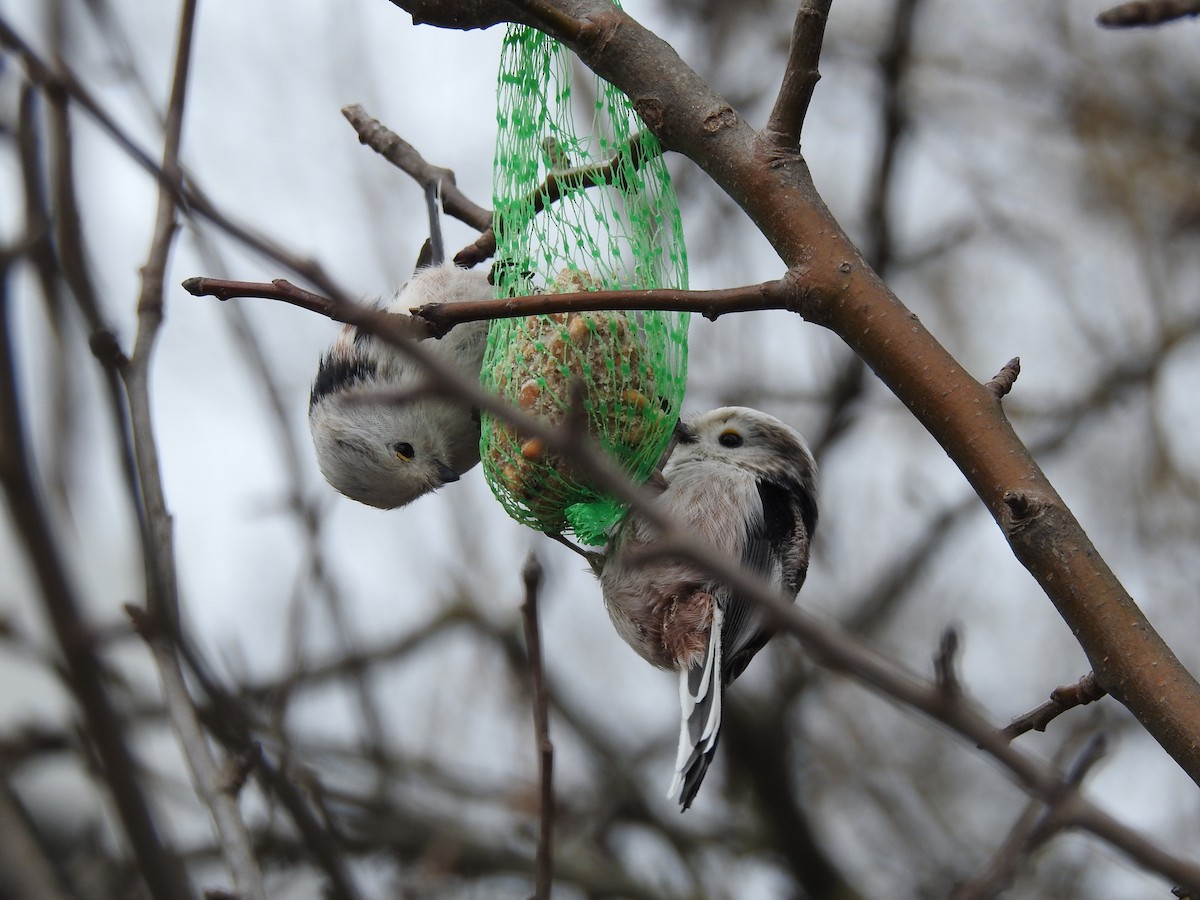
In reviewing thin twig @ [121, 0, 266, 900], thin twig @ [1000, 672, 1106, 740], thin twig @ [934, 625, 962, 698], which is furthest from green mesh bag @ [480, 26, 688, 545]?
thin twig @ [934, 625, 962, 698]

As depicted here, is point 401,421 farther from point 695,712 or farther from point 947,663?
point 947,663

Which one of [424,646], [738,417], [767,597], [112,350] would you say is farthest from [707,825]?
[767,597]

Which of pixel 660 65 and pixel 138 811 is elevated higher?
pixel 660 65

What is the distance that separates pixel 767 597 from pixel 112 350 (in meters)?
1.01

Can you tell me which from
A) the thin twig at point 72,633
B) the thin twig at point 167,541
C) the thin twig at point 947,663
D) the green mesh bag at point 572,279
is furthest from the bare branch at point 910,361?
the thin twig at point 72,633

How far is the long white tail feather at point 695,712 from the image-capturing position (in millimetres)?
2453

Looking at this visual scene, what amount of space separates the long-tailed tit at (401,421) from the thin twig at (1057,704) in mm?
1649

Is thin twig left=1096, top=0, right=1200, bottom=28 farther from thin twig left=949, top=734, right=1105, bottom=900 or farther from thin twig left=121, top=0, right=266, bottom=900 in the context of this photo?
thin twig left=121, top=0, right=266, bottom=900

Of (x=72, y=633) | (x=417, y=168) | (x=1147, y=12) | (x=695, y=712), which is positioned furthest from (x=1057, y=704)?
(x=417, y=168)

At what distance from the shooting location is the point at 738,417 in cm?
313

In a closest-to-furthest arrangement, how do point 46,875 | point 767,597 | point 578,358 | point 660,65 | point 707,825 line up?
point 767,597, point 46,875, point 660,65, point 578,358, point 707,825

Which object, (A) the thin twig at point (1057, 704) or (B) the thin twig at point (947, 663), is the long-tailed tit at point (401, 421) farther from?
(B) the thin twig at point (947, 663)

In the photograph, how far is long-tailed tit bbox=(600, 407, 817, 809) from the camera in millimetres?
2816

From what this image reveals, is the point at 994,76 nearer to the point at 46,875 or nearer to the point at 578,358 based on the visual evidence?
the point at 578,358
